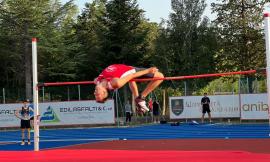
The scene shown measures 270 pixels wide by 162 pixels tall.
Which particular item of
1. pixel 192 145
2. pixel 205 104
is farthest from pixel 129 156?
pixel 205 104

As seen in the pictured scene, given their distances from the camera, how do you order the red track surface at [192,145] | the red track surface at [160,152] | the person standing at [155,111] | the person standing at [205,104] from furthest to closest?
the person standing at [155,111] < the person standing at [205,104] < the red track surface at [192,145] < the red track surface at [160,152]

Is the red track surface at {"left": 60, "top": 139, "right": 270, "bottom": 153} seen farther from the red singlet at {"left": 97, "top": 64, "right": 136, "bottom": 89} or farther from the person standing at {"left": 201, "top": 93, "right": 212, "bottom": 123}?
the person standing at {"left": 201, "top": 93, "right": 212, "bottom": 123}

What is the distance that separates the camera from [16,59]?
3981 cm

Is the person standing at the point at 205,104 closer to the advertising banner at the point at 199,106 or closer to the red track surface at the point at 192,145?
the advertising banner at the point at 199,106

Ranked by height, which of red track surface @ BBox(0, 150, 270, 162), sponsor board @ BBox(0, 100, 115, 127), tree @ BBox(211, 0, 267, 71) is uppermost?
tree @ BBox(211, 0, 267, 71)

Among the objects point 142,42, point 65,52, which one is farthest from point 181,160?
point 65,52

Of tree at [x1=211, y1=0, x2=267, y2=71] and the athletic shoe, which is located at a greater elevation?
tree at [x1=211, y1=0, x2=267, y2=71]

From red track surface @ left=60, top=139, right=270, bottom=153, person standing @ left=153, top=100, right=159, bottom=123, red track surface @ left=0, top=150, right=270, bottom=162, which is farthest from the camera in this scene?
person standing @ left=153, top=100, right=159, bottom=123

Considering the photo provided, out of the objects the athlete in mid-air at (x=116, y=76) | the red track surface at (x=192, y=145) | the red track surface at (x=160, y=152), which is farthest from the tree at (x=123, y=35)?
the athlete in mid-air at (x=116, y=76)

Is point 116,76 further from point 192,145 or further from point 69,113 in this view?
point 69,113

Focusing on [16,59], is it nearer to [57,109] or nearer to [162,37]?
[162,37]

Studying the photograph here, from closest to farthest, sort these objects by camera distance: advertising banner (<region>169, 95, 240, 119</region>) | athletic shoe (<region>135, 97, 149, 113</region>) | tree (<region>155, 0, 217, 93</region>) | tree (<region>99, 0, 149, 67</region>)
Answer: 1. athletic shoe (<region>135, 97, 149, 113</region>)
2. advertising banner (<region>169, 95, 240, 119</region>)
3. tree (<region>99, 0, 149, 67</region>)
4. tree (<region>155, 0, 217, 93</region>)

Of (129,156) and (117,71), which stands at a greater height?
(117,71)

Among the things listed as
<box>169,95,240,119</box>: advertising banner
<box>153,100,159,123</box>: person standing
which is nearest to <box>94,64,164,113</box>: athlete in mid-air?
<box>169,95,240,119</box>: advertising banner
